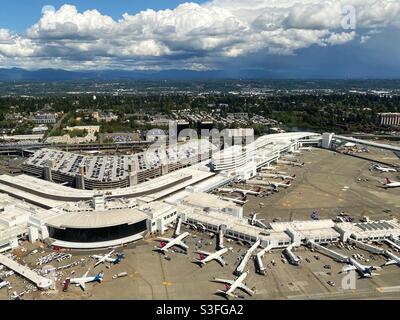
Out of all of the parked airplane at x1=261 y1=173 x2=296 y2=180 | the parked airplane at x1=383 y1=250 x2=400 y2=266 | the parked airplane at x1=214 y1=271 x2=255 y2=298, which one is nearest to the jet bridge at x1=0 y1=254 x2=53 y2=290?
the parked airplane at x1=214 y1=271 x2=255 y2=298

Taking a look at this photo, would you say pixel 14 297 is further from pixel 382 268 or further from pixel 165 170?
pixel 165 170

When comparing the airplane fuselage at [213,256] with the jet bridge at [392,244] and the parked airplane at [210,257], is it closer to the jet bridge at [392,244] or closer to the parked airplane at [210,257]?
the parked airplane at [210,257]

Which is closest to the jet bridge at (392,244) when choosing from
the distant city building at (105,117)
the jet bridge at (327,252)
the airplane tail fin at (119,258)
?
the jet bridge at (327,252)

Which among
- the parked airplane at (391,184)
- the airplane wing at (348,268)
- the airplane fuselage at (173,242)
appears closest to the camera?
the airplane wing at (348,268)

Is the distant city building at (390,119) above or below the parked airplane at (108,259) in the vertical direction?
above

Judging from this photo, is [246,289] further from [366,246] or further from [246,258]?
[366,246]

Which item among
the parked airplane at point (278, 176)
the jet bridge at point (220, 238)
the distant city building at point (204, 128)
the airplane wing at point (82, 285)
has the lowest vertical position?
the parked airplane at point (278, 176)
